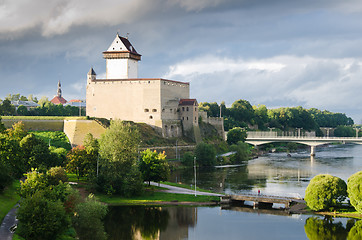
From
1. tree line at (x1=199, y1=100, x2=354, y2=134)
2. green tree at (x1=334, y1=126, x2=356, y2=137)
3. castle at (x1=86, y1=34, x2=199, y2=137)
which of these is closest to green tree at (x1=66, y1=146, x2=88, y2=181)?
castle at (x1=86, y1=34, x2=199, y2=137)

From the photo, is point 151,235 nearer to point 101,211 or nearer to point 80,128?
point 101,211

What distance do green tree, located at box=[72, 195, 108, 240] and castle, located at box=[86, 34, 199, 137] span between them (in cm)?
4919

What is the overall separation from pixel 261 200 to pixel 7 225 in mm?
22432

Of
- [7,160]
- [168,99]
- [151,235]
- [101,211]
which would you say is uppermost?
[168,99]

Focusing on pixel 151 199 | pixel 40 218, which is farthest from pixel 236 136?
pixel 40 218

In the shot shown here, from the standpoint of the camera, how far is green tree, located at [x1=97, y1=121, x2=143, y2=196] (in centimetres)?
4381

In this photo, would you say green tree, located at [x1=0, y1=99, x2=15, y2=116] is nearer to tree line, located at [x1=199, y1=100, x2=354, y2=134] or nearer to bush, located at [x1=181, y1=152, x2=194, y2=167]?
bush, located at [x1=181, y1=152, x2=194, y2=167]

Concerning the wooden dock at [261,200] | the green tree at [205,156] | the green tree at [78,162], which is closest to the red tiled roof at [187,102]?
the green tree at [205,156]

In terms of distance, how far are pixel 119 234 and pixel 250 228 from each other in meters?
9.86

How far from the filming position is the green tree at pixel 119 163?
43812 millimetres

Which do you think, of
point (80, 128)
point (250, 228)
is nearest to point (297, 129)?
point (80, 128)

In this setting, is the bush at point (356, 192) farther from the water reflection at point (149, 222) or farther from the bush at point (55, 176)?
the bush at point (55, 176)

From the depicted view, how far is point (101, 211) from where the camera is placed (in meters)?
31.2

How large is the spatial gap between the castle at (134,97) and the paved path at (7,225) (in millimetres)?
48394
